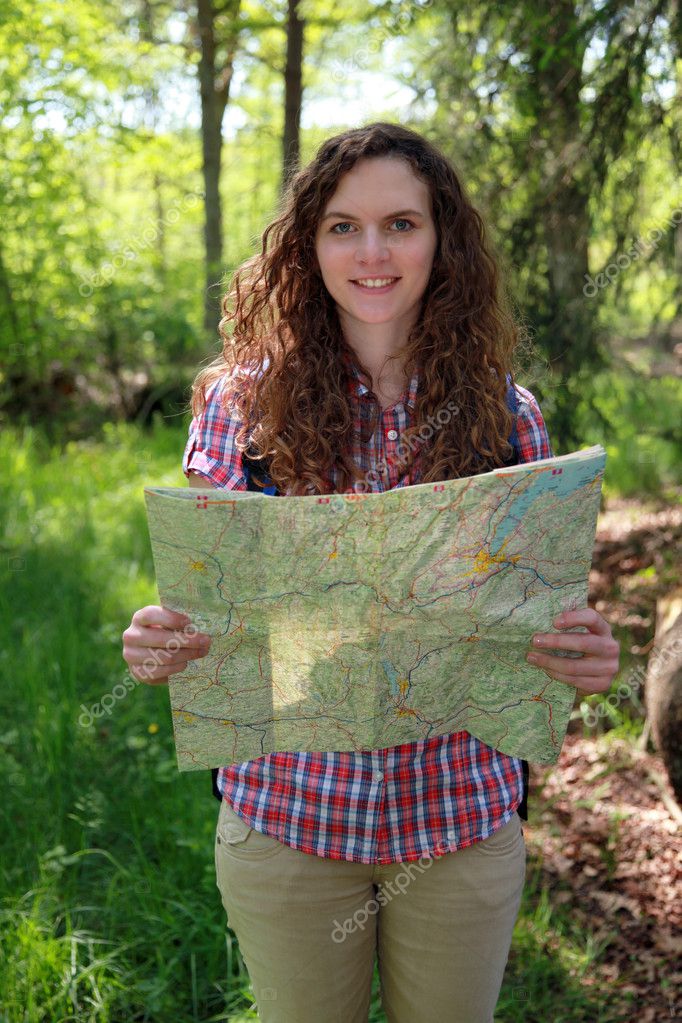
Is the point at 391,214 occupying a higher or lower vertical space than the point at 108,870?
higher

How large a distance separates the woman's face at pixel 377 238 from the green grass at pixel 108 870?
6.33 feet

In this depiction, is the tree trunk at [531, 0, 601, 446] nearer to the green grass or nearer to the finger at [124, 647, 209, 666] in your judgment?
the green grass

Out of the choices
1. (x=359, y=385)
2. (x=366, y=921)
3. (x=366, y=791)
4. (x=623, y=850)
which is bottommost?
(x=623, y=850)

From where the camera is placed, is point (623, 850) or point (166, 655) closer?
point (166, 655)

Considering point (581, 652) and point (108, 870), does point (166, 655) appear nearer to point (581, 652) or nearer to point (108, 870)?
point (581, 652)

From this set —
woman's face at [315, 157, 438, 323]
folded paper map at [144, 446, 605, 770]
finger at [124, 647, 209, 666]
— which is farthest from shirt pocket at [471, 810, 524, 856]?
woman's face at [315, 157, 438, 323]

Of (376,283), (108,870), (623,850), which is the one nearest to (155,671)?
(376,283)

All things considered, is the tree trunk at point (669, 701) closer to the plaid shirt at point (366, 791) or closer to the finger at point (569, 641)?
the plaid shirt at point (366, 791)

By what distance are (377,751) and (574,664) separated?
0.38 meters

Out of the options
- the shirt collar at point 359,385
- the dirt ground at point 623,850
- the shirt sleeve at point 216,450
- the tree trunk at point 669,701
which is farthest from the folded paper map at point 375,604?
the tree trunk at point 669,701

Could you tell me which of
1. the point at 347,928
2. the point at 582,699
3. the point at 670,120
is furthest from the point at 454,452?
the point at 670,120

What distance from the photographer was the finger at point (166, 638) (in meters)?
1.43

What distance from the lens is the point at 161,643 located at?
145cm

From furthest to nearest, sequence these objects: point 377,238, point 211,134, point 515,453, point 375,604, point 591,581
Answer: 1. point 211,134
2. point 591,581
3. point 515,453
4. point 377,238
5. point 375,604
